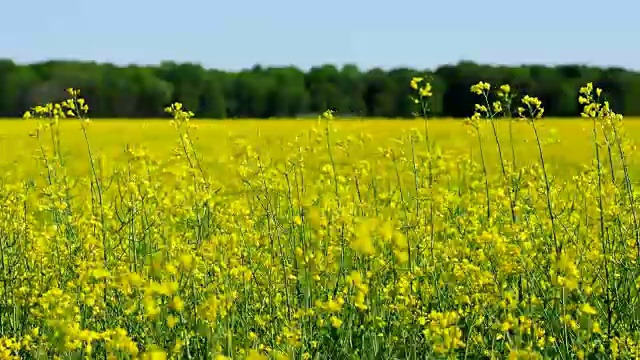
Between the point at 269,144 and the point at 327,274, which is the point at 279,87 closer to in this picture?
the point at 269,144

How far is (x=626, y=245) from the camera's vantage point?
16.7 feet

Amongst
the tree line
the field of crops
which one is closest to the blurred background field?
the field of crops

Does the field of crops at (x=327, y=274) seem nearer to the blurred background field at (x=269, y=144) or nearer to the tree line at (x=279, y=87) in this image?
the blurred background field at (x=269, y=144)

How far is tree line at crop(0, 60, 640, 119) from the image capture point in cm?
3888

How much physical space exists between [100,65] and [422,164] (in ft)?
140

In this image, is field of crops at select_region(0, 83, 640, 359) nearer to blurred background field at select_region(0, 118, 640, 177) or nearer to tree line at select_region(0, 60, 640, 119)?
blurred background field at select_region(0, 118, 640, 177)

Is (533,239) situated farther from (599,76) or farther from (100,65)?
(100,65)

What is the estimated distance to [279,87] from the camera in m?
41.5

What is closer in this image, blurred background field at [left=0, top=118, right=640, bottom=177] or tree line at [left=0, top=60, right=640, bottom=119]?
blurred background field at [left=0, top=118, right=640, bottom=177]

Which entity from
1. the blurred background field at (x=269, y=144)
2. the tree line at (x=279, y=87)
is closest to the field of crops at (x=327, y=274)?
the blurred background field at (x=269, y=144)

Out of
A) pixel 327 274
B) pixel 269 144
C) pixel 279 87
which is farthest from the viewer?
pixel 279 87

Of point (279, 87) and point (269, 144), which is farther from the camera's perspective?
point (279, 87)

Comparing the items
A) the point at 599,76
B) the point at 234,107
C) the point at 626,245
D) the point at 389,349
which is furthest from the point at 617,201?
the point at 599,76

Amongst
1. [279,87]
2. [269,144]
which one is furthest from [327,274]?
[279,87]
